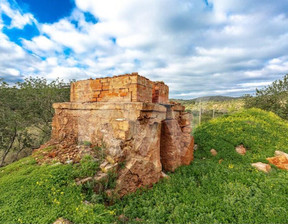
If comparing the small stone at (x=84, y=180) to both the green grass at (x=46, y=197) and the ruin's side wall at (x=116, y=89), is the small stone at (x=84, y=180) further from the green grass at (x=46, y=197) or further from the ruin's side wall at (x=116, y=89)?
the ruin's side wall at (x=116, y=89)

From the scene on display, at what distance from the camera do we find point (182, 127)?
598 centimetres

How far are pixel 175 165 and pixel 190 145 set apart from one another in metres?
1.11

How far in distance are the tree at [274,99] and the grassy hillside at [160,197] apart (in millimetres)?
12468

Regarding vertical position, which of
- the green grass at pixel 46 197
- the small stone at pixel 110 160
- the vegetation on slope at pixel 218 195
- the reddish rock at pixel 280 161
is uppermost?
the small stone at pixel 110 160

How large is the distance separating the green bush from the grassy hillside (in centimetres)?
122

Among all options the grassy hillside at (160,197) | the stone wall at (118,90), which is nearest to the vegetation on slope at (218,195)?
the grassy hillside at (160,197)

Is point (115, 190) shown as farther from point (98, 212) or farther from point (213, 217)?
point (213, 217)

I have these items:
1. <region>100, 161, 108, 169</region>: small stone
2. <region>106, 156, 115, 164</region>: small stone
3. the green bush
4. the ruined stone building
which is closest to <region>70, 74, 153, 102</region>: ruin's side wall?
the ruined stone building

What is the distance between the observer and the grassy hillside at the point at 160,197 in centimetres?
242

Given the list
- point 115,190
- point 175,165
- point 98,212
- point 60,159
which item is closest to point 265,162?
point 175,165

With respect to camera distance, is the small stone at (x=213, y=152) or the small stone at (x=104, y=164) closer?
the small stone at (x=104, y=164)

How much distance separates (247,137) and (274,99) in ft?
38.1

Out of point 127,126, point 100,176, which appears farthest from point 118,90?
point 100,176

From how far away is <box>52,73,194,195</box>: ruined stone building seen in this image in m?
3.68
